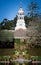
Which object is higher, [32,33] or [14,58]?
[32,33]

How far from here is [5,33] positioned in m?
11.8

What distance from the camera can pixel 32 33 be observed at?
38.2 ft

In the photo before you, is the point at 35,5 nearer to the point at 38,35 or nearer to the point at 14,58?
the point at 38,35

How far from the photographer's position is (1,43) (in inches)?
465

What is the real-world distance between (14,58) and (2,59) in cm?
46

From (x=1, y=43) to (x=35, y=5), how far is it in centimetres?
182

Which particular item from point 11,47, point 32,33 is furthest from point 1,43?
point 32,33

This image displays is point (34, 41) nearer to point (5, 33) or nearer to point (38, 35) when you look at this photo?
point (38, 35)

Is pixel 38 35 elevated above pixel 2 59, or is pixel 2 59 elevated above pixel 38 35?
pixel 38 35

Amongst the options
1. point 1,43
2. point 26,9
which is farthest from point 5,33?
point 26,9

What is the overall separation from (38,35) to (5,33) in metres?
1.18

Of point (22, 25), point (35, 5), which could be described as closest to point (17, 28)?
point (22, 25)

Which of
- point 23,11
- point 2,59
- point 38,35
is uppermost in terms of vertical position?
point 23,11

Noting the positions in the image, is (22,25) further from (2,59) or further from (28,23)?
(2,59)
